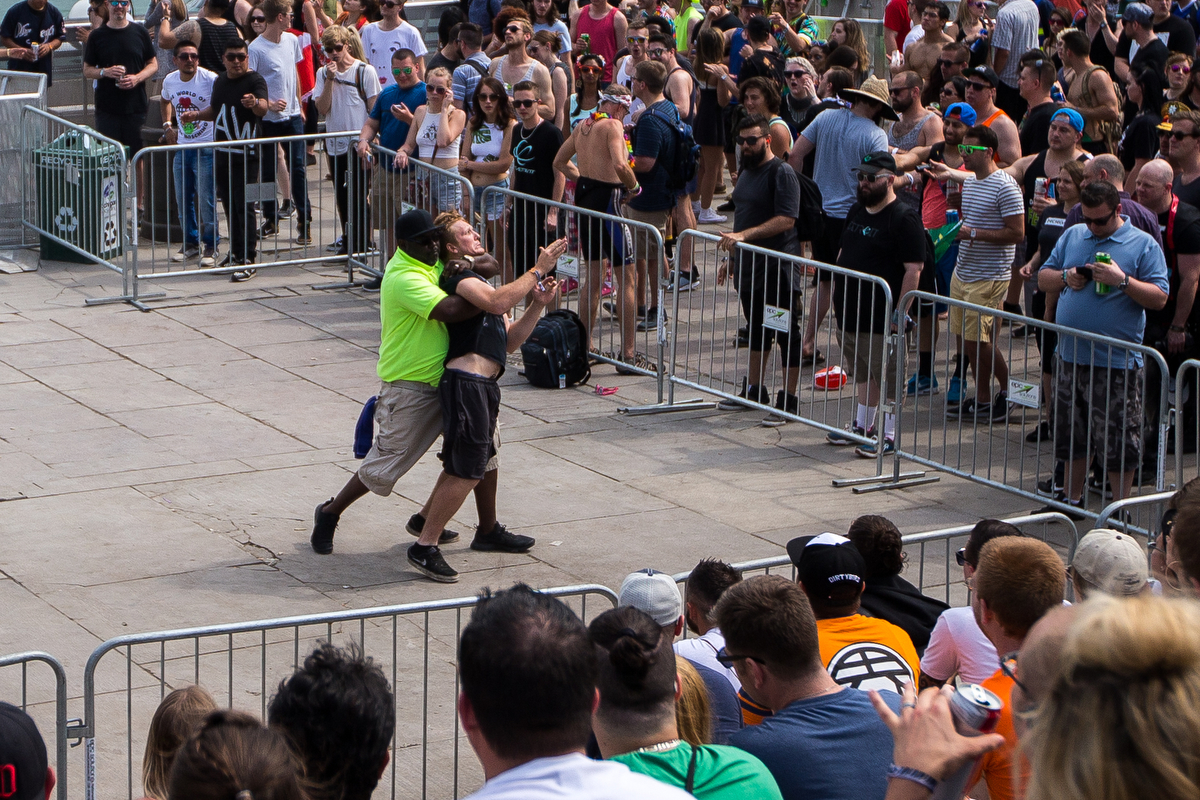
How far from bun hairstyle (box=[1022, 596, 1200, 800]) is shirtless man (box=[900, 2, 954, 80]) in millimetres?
13698

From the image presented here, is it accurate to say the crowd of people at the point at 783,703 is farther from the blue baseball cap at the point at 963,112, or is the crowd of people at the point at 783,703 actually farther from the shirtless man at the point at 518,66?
the shirtless man at the point at 518,66

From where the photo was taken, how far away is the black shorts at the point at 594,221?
11609 millimetres

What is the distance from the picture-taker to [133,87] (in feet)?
50.3

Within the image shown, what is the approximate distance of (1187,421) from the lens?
9.73 meters

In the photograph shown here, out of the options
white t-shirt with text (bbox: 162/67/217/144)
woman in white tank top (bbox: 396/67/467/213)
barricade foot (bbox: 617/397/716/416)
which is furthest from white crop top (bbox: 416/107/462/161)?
barricade foot (bbox: 617/397/716/416)

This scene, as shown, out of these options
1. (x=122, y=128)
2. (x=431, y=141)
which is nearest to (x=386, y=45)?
(x=122, y=128)

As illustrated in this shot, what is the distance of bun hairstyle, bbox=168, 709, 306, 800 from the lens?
2.73 metres

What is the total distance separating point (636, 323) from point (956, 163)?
2.73m

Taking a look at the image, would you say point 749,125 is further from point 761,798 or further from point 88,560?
point 761,798

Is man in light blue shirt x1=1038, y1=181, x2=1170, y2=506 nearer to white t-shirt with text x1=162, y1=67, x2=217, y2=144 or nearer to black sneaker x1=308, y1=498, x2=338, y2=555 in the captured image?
black sneaker x1=308, y1=498, x2=338, y2=555

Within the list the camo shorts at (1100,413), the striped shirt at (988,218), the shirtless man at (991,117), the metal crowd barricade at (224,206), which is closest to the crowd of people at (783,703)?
the camo shorts at (1100,413)

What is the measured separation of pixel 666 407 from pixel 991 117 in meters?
3.38

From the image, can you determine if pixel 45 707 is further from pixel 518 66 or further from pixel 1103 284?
pixel 518 66

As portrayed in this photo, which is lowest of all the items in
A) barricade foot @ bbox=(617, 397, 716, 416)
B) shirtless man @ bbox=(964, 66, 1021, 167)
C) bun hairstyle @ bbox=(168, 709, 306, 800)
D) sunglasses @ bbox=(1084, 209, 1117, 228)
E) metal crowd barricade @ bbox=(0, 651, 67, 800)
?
metal crowd barricade @ bbox=(0, 651, 67, 800)
